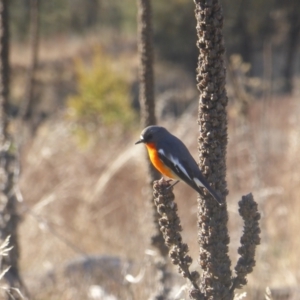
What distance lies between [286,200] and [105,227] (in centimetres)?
181

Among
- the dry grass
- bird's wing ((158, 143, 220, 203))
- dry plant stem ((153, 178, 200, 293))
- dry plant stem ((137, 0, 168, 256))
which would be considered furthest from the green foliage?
dry plant stem ((153, 178, 200, 293))

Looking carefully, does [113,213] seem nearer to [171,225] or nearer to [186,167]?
[186,167]

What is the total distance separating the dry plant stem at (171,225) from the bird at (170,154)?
18 centimetres

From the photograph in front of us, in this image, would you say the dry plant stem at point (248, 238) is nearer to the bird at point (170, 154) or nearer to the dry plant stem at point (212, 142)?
the dry plant stem at point (212, 142)

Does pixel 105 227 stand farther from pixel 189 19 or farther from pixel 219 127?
pixel 189 19

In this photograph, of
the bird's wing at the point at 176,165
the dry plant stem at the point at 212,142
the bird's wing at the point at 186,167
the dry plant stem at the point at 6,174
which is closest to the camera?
the dry plant stem at the point at 212,142

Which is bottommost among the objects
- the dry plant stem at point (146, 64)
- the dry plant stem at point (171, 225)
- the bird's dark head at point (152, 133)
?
the dry plant stem at point (171, 225)

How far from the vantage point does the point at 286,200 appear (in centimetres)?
659

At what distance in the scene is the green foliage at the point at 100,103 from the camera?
34.4ft

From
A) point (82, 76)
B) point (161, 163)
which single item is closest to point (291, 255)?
point (161, 163)

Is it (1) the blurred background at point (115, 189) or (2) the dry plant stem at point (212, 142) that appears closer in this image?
(2) the dry plant stem at point (212, 142)

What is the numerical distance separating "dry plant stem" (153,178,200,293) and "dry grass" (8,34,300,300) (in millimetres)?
1861

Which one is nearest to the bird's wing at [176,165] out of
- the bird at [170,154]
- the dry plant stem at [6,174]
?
the bird at [170,154]

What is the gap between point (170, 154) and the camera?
103 inches
